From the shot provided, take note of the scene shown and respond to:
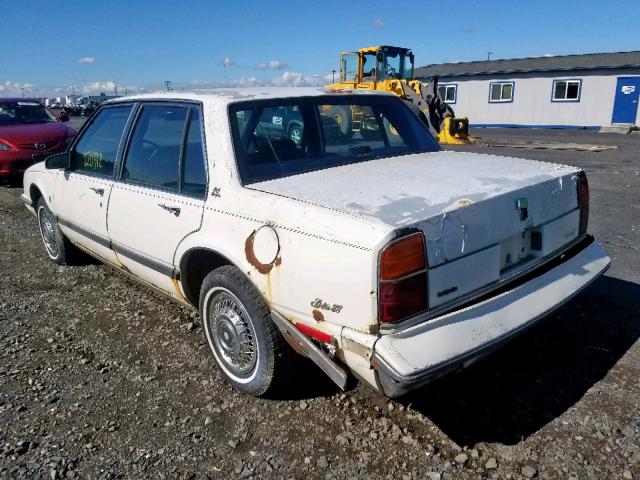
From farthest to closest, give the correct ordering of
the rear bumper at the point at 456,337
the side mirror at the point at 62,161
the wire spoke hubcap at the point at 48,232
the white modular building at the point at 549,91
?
the white modular building at the point at 549,91
the wire spoke hubcap at the point at 48,232
the side mirror at the point at 62,161
the rear bumper at the point at 456,337

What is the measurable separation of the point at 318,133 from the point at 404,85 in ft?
45.0

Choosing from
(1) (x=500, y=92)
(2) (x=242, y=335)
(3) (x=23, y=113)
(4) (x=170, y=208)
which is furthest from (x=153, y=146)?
(1) (x=500, y=92)

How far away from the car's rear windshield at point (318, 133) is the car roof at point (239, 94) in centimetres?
5

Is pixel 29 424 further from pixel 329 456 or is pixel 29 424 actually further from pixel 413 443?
pixel 413 443

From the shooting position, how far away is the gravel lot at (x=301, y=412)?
2.30 m

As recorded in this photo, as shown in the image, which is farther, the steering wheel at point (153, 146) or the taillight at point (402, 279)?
the steering wheel at point (153, 146)

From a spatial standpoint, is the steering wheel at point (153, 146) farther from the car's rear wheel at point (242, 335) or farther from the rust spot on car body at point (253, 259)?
the rust spot on car body at point (253, 259)

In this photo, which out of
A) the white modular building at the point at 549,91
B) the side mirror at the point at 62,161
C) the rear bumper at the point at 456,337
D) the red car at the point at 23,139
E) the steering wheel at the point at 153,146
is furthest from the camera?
the white modular building at the point at 549,91

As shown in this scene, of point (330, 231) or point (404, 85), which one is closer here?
point (330, 231)

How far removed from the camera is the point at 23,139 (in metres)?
9.07

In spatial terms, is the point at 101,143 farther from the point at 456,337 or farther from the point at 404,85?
the point at 404,85

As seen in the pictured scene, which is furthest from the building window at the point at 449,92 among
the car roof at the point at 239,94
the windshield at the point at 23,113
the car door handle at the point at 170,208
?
the car door handle at the point at 170,208

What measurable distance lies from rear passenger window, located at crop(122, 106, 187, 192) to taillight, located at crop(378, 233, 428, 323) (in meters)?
1.59

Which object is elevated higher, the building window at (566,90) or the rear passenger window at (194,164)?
the rear passenger window at (194,164)
